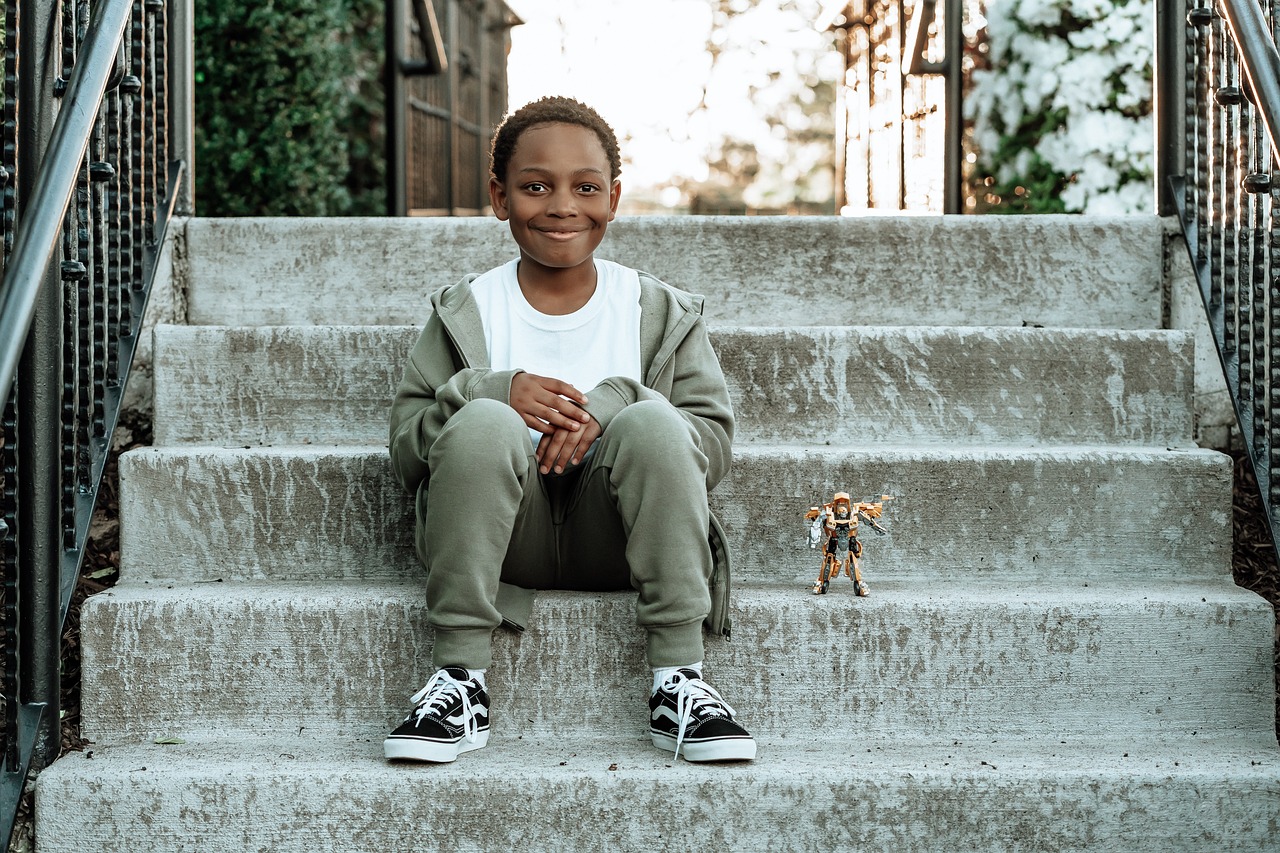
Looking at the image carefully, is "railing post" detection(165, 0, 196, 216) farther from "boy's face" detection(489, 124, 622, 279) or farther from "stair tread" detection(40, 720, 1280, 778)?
"stair tread" detection(40, 720, 1280, 778)

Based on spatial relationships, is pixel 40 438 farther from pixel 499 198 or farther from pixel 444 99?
pixel 444 99

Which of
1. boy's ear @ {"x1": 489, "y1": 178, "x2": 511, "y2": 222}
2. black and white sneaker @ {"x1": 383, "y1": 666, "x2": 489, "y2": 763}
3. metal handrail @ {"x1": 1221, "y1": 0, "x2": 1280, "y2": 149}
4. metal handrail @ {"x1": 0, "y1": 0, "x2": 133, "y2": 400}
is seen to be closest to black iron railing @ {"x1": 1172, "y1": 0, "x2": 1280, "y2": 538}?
metal handrail @ {"x1": 1221, "y1": 0, "x2": 1280, "y2": 149}

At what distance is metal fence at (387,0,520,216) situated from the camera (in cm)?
452

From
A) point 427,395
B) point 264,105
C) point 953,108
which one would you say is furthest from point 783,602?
point 264,105

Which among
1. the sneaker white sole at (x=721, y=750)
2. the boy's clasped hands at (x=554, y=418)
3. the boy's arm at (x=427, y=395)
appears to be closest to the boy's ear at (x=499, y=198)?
the boy's arm at (x=427, y=395)

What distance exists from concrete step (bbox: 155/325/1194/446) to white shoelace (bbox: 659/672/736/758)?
0.81 metres

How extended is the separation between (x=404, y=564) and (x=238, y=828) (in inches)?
24.6

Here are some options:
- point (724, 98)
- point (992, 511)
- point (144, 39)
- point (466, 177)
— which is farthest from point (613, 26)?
point (992, 511)

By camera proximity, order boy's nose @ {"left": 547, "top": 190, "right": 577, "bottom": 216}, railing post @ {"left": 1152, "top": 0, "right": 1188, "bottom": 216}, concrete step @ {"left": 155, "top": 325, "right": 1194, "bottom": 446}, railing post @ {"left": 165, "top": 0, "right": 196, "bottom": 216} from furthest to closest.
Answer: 1. railing post @ {"left": 165, "top": 0, "right": 196, "bottom": 216}
2. railing post @ {"left": 1152, "top": 0, "right": 1188, "bottom": 216}
3. concrete step @ {"left": 155, "top": 325, "right": 1194, "bottom": 446}
4. boy's nose @ {"left": 547, "top": 190, "right": 577, "bottom": 216}

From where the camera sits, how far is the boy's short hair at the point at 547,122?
7.27 feet

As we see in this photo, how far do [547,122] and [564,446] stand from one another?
0.63 metres

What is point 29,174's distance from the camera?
1987 millimetres

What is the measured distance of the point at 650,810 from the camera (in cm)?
189

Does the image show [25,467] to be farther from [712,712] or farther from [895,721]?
[895,721]
